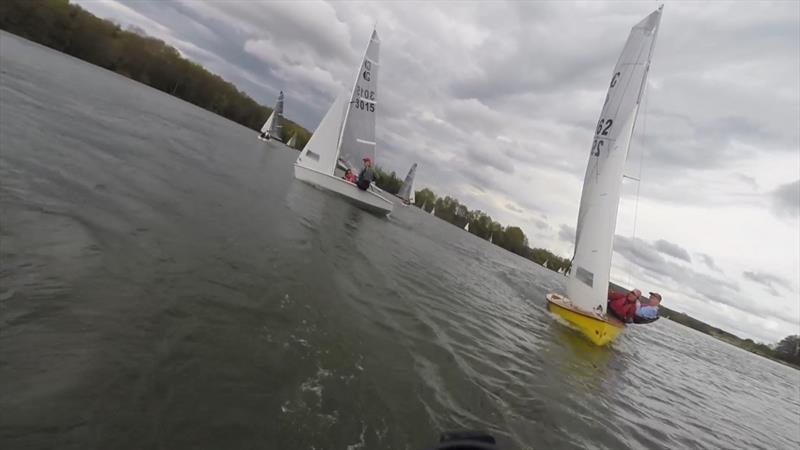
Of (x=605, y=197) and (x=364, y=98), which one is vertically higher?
(x=364, y=98)

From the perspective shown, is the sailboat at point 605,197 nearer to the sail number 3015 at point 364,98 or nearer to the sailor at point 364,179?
the sailor at point 364,179

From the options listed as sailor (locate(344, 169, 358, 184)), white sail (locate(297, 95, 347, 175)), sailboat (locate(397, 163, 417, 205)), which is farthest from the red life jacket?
sailboat (locate(397, 163, 417, 205))

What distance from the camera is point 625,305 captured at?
1348 cm

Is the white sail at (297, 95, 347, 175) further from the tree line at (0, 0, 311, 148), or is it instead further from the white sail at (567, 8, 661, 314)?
the tree line at (0, 0, 311, 148)

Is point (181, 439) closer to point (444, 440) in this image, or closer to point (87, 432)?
point (87, 432)

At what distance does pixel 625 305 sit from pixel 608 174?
4883mm

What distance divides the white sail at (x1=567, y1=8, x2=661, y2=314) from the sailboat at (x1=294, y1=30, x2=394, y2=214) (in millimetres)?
10538

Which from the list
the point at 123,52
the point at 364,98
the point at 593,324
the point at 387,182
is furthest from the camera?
the point at 387,182

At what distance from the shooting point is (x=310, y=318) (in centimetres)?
582

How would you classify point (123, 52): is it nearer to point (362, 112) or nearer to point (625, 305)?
point (362, 112)

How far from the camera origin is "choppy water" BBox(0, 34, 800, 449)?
3.14 metres

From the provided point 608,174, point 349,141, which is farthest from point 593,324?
point 349,141

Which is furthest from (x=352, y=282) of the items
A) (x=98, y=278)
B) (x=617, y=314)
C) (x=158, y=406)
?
(x=617, y=314)

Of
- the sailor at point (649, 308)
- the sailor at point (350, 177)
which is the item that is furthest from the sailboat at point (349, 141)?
the sailor at point (649, 308)
